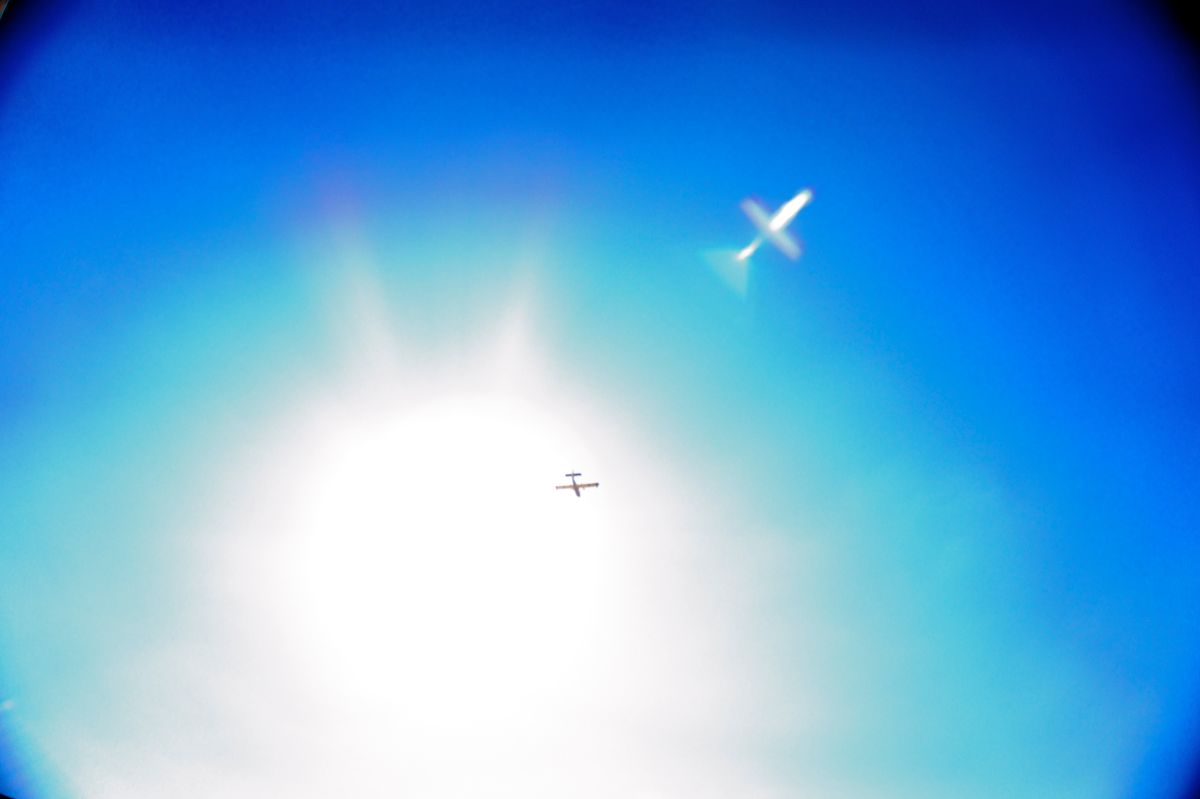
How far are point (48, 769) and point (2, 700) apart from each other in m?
2.91

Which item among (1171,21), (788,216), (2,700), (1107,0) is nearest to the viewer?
(1171,21)

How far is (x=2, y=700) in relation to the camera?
1180 centimetres

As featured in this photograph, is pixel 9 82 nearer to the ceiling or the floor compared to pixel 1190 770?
nearer to the ceiling

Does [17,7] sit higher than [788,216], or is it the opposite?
[17,7]

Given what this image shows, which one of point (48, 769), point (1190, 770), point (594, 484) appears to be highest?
point (594, 484)

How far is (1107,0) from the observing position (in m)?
7.79

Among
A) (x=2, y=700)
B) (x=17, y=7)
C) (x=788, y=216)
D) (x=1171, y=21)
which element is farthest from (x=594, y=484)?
(x=2, y=700)

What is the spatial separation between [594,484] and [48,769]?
19.1 m

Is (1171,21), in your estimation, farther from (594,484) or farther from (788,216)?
(594,484)

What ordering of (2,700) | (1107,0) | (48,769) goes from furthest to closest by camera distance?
(48,769)
(2,700)
(1107,0)

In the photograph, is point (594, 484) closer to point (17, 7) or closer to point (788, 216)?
point (788, 216)

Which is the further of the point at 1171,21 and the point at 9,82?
the point at 9,82

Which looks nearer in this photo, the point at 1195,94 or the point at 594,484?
the point at 1195,94

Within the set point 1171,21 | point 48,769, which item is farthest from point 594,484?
point 48,769
